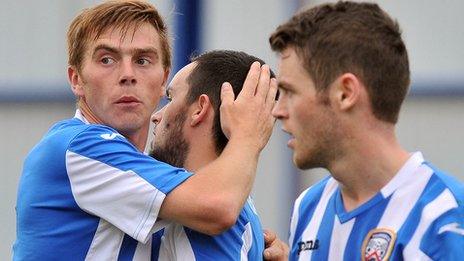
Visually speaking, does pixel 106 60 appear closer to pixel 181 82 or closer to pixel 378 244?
pixel 181 82

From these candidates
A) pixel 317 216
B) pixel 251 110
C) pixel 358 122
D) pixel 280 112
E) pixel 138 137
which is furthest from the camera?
pixel 138 137

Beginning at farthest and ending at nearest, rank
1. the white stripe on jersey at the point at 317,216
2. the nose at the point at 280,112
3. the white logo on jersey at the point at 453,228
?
1. the white stripe on jersey at the point at 317,216
2. the nose at the point at 280,112
3. the white logo on jersey at the point at 453,228

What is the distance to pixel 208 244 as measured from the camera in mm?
4211

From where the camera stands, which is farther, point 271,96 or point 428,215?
point 271,96

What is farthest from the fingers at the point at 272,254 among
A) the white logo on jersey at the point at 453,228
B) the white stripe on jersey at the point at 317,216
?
the white logo on jersey at the point at 453,228

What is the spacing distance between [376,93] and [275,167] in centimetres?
306

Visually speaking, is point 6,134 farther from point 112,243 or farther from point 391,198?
point 391,198

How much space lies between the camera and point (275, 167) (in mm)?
6625

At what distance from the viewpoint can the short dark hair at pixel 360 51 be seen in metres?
3.58

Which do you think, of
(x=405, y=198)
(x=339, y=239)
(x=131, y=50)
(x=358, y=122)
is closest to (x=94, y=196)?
(x=131, y=50)

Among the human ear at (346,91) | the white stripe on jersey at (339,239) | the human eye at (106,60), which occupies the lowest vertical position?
the white stripe on jersey at (339,239)

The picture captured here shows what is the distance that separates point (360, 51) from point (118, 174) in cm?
103

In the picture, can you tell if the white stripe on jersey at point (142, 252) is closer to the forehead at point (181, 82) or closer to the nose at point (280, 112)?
the forehead at point (181, 82)

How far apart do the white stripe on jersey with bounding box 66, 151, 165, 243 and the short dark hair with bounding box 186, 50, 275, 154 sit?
15.1 inches
